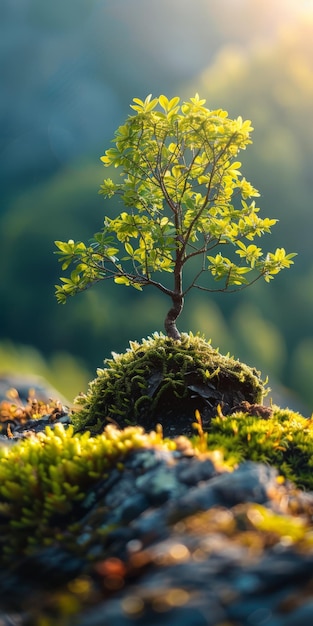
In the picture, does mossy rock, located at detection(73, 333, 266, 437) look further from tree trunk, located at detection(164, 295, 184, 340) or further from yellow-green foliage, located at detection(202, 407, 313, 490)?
yellow-green foliage, located at detection(202, 407, 313, 490)

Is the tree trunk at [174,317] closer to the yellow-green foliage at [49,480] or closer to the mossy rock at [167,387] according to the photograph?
the mossy rock at [167,387]

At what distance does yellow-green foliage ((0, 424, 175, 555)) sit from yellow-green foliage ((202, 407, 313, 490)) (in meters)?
1.01

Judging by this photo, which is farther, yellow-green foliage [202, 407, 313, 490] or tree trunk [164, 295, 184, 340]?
tree trunk [164, 295, 184, 340]

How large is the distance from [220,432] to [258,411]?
0.88 metres

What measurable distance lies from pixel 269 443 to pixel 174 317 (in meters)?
2.37

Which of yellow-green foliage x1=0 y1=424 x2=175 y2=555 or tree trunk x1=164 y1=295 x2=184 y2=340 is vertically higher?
tree trunk x1=164 y1=295 x2=184 y2=340

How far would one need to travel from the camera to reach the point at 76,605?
178cm

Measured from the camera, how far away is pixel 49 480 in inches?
114

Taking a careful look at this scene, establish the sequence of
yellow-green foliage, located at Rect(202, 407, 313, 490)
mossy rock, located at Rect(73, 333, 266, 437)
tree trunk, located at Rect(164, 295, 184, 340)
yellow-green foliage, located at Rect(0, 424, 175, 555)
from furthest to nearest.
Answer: tree trunk, located at Rect(164, 295, 184, 340) < mossy rock, located at Rect(73, 333, 266, 437) < yellow-green foliage, located at Rect(202, 407, 313, 490) < yellow-green foliage, located at Rect(0, 424, 175, 555)

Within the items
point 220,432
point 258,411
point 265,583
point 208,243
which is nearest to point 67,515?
point 265,583

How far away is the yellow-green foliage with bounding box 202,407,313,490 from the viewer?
→ 13.1ft

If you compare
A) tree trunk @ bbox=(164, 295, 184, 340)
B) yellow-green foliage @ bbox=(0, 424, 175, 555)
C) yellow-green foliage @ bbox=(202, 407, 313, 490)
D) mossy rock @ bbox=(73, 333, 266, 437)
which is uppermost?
tree trunk @ bbox=(164, 295, 184, 340)

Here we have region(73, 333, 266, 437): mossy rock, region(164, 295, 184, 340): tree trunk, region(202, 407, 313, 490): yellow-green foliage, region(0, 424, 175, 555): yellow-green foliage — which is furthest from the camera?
region(164, 295, 184, 340): tree trunk

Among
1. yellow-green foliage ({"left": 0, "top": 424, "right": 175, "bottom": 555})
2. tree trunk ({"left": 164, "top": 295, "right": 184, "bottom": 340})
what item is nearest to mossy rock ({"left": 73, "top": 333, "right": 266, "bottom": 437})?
tree trunk ({"left": 164, "top": 295, "right": 184, "bottom": 340})
